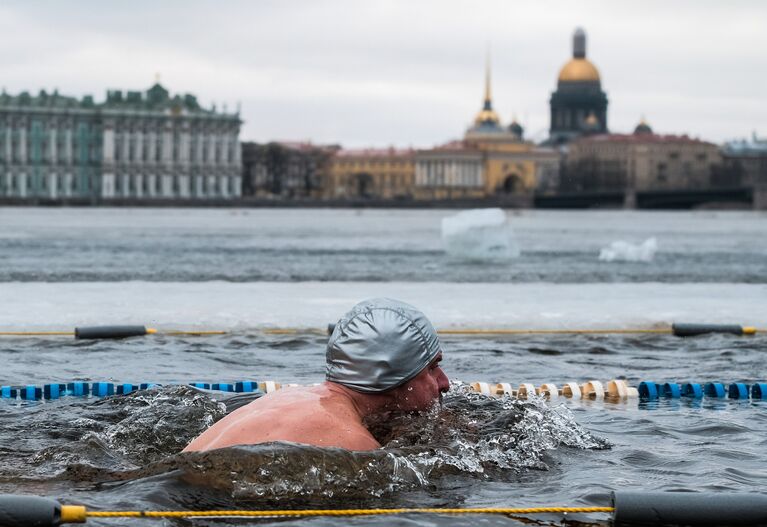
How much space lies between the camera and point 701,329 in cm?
1365

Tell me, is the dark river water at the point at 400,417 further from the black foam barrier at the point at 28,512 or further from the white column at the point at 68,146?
the white column at the point at 68,146

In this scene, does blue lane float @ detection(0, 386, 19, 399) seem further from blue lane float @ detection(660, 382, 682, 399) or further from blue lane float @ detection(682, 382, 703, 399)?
blue lane float @ detection(682, 382, 703, 399)

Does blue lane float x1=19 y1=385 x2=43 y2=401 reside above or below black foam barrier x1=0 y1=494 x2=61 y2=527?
above

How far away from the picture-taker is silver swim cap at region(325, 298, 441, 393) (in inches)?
257

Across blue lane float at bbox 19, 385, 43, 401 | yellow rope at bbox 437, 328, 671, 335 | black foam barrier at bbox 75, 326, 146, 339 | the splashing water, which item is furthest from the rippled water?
the splashing water

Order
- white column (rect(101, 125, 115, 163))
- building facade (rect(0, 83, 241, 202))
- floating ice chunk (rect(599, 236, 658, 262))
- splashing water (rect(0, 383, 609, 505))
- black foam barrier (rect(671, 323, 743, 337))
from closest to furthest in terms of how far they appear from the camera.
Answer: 1. splashing water (rect(0, 383, 609, 505))
2. black foam barrier (rect(671, 323, 743, 337))
3. floating ice chunk (rect(599, 236, 658, 262))
4. building facade (rect(0, 83, 241, 202))
5. white column (rect(101, 125, 115, 163))

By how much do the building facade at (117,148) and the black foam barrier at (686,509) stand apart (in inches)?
6151

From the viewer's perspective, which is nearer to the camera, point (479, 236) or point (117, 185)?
point (479, 236)

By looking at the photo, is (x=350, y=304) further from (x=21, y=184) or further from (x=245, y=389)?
(x=21, y=184)

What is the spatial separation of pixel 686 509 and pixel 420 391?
4.69 feet

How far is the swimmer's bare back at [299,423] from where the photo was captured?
6.34m

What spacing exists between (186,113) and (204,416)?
167530mm

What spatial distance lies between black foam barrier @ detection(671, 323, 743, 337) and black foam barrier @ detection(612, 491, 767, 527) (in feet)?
25.6

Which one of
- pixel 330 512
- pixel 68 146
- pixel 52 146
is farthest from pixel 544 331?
pixel 68 146
